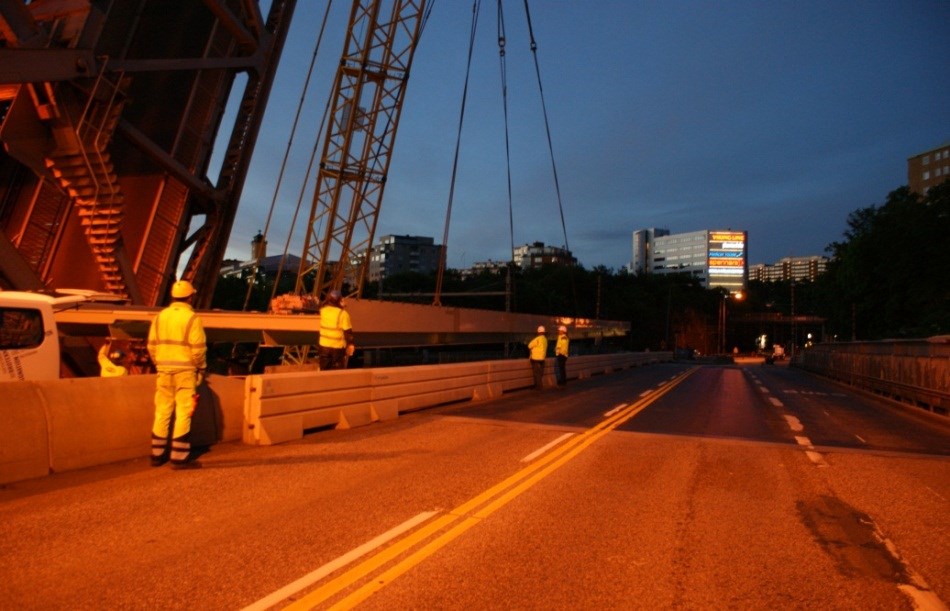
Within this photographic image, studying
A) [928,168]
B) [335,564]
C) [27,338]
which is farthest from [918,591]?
[928,168]

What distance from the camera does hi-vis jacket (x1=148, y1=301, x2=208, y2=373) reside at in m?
7.40

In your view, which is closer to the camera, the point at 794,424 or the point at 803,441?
the point at 803,441

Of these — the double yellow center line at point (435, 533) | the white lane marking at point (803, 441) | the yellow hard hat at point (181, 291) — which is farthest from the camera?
the white lane marking at point (803, 441)

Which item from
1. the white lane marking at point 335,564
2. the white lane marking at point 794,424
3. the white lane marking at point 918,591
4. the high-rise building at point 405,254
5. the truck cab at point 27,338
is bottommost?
the white lane marking at point 335,564

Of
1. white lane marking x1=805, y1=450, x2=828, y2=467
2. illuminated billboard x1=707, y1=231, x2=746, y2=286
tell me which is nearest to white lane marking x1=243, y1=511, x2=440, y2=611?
white lane marking x1=805, y1=450, x2=828, y2=467

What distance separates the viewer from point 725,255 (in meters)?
163

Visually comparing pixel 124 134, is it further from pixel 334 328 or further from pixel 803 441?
pixel 803 441

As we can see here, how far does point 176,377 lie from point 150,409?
1.01 meters

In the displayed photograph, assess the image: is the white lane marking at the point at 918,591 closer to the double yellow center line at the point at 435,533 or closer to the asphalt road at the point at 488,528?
the asphalt road at the point at 488,528

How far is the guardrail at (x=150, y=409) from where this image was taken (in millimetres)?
6688

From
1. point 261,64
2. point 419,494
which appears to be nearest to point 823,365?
point 261,64

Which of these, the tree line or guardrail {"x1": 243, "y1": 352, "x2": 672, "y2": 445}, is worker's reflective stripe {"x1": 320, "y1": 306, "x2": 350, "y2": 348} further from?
the tree line

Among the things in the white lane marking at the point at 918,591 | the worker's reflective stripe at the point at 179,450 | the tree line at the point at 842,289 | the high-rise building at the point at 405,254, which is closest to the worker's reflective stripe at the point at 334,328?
the worker's reflective stripe at the point at 179,450

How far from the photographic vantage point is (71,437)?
23.5 feet
